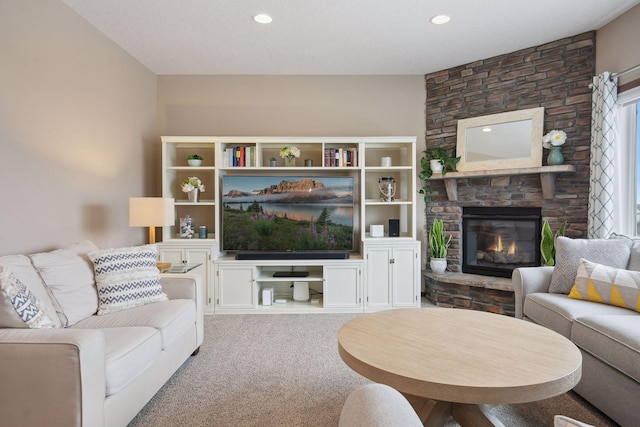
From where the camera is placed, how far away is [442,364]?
56.5 inches

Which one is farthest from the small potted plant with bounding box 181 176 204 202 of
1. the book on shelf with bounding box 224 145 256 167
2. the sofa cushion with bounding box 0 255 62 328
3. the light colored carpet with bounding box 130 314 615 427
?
the sofa cushion with bounding box 0 255 62 328

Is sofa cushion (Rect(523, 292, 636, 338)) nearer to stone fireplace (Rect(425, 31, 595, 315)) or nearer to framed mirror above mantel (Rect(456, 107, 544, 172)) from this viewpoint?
stone fireplace (Rect(425, 31, 595, 315))

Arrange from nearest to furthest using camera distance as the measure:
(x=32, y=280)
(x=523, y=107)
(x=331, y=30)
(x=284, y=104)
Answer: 1. (x=32, y=280)
2. (x=331, y=30)
3. (x=523, y=107)
4. (x=284, y=104)

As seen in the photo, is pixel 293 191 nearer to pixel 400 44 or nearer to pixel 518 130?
pixel 400 44

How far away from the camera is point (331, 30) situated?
315cm

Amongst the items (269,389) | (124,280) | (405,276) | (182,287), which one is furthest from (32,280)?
(405,276)

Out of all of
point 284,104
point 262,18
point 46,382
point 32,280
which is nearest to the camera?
point 46,382

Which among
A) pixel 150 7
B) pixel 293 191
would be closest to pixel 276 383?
pixel 293 191

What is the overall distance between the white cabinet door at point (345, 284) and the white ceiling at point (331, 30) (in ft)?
7.32

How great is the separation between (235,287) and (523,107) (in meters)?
3.51

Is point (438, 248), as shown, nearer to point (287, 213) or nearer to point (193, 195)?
point (287, 213)

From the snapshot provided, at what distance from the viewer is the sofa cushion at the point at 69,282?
81.3 inches

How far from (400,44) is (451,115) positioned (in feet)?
3.60

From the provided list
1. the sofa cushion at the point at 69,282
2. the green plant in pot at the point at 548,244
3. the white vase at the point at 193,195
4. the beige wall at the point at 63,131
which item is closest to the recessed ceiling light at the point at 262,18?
the beige wall at the point at 63,131
